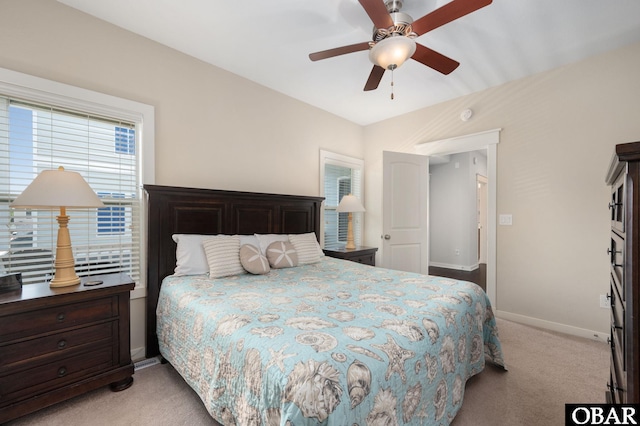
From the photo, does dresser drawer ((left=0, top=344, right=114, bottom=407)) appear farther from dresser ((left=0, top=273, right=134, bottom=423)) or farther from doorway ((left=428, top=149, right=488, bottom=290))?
doorway ((left=428, top=149, right=488, bottom=290))

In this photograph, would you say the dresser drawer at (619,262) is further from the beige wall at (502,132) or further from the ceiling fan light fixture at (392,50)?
the beige wall at (502,132)

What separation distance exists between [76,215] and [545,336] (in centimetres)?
445

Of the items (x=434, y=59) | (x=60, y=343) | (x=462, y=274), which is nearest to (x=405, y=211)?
(x=434, y=59)

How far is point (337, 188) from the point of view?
4.42 metres

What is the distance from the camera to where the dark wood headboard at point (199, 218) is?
234cm

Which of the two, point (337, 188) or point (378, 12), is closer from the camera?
point (378, 12)

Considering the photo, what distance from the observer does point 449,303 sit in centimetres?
168

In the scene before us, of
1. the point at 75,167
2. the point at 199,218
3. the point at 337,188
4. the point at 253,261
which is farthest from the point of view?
the point at 337,188

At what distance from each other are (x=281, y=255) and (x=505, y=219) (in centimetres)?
270

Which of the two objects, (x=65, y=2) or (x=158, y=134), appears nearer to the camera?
(x=65, y=2)

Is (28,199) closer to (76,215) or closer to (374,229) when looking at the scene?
(76,215)

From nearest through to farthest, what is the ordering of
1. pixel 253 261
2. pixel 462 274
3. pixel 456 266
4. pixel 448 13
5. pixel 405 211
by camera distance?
pixel 448 13 → pixel 253 261 → pixel 405 211 → pixel 462 274 → pixel 456 266

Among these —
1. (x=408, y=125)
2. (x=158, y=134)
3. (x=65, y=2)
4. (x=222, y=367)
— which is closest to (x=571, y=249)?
(x=408, y=125)

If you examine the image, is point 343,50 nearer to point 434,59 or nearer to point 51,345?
point 434,59
